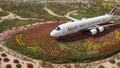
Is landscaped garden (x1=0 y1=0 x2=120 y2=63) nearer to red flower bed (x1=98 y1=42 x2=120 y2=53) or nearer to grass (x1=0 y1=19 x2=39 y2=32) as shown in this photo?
red flower bed (x1=98 y1=42 x2=120 y2=53)

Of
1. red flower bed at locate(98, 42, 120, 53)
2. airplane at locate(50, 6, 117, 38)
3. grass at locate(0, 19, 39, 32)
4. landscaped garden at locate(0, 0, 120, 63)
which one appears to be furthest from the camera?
grass at locate(0, 19, 39, 32)

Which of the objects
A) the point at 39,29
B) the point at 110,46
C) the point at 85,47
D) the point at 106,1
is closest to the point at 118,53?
the point at 110,46

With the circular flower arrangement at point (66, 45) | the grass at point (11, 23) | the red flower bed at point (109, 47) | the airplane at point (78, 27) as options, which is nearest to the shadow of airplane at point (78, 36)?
the circular flower arrangement at point (66, 45)

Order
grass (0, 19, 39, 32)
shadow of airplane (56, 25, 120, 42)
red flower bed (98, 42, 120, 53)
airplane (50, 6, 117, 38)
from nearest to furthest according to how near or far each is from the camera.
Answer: red flower bed (98, 42, 120, 53), airplane (50, 6, 117, 38), shadow of airplane (56, 25, 120, 42), grass (0, 19, 39, 32)

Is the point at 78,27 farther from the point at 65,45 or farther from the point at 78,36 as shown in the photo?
the point at 65,45

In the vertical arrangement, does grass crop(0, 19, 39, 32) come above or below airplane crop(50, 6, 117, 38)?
below

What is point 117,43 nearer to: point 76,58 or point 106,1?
point 76,58

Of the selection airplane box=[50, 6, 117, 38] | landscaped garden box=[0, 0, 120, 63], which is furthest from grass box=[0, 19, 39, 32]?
airplane box=[50, 6, 117, 38]

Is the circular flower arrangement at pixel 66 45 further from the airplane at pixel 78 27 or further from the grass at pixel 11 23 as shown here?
the grass at pixel 11 23
